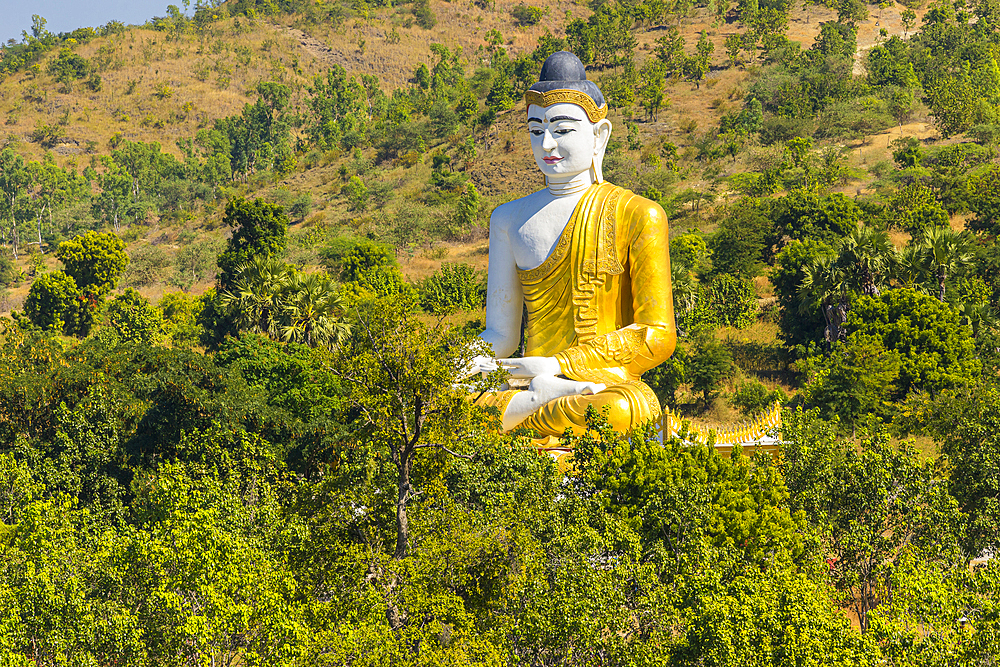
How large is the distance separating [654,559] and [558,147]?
275 inches

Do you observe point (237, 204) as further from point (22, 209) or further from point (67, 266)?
point (22, 209)

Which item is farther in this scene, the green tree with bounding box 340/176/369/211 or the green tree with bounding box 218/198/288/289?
the green tree with bounding box 340/176/369/211

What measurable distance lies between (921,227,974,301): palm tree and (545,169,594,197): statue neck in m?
14.8

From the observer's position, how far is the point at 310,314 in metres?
28.0

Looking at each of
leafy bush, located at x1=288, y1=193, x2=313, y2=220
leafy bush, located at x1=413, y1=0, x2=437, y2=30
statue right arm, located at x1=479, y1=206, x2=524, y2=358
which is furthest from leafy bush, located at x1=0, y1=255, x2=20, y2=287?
leafy bush, located at x1=413, y1=0, x2=437, y2=30

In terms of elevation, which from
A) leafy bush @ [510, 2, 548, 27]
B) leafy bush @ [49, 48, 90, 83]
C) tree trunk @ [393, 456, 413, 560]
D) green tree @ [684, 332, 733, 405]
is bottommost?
green tree @ [684, 332, 733, 405]

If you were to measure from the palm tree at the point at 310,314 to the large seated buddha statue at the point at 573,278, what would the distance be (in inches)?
422

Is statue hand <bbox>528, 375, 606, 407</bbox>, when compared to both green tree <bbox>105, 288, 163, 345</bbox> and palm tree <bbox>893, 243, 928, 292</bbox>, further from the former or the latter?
green tree <bbox>105, 288, 163, 345</bbox>

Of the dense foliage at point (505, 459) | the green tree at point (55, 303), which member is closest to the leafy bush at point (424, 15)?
the dense foliage at point (505, 459)

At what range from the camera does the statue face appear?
56.2ft

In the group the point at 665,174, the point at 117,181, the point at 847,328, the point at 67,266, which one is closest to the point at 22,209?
the point at 117,181

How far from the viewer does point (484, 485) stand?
41.3 ft

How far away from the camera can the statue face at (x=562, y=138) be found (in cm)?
1714

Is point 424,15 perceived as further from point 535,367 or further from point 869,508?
point 869,508
